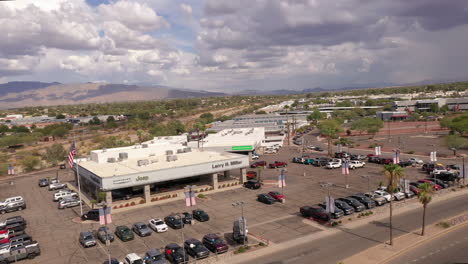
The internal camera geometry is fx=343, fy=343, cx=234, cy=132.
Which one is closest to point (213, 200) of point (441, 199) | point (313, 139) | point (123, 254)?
point (123, 254)

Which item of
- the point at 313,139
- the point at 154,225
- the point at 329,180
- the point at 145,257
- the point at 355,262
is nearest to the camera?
the point at 355,262

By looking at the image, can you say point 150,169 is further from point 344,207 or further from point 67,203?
point 344,207

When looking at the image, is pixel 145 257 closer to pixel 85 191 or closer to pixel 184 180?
pixel 184 180

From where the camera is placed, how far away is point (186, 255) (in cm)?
3023

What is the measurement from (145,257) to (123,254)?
357 cm

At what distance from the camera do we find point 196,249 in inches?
1184

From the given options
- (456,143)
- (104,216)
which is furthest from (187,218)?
(456,143)

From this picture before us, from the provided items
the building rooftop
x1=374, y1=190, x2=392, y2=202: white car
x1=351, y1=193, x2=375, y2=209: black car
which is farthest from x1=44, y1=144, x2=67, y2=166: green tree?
x1=374, y1=190, x2=392, y2=202: white car

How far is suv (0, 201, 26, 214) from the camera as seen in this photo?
49.3 metres

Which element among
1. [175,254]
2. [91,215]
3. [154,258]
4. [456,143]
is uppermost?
Answer: [456,143]

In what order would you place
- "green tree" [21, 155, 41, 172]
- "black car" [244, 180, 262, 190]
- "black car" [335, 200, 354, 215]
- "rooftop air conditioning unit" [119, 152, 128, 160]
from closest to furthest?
"black car" [335, 200, 354, 215] < "black car" [244, 180, 262, 190] < "rooftop air conditioning unit" [119, 152, 128, 160] < "green tree" [21, 155, 41, 172]

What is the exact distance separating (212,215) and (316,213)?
12431 mm

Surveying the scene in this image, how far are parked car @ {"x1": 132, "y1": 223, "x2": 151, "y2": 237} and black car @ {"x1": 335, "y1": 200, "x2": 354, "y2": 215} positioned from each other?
2148cm

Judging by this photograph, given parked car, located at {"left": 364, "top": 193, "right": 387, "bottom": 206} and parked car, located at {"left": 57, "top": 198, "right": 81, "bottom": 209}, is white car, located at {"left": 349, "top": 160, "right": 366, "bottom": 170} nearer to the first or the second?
parked car, located at {"left": 364, "top": 193, "right": 387, "bottom": 206}
